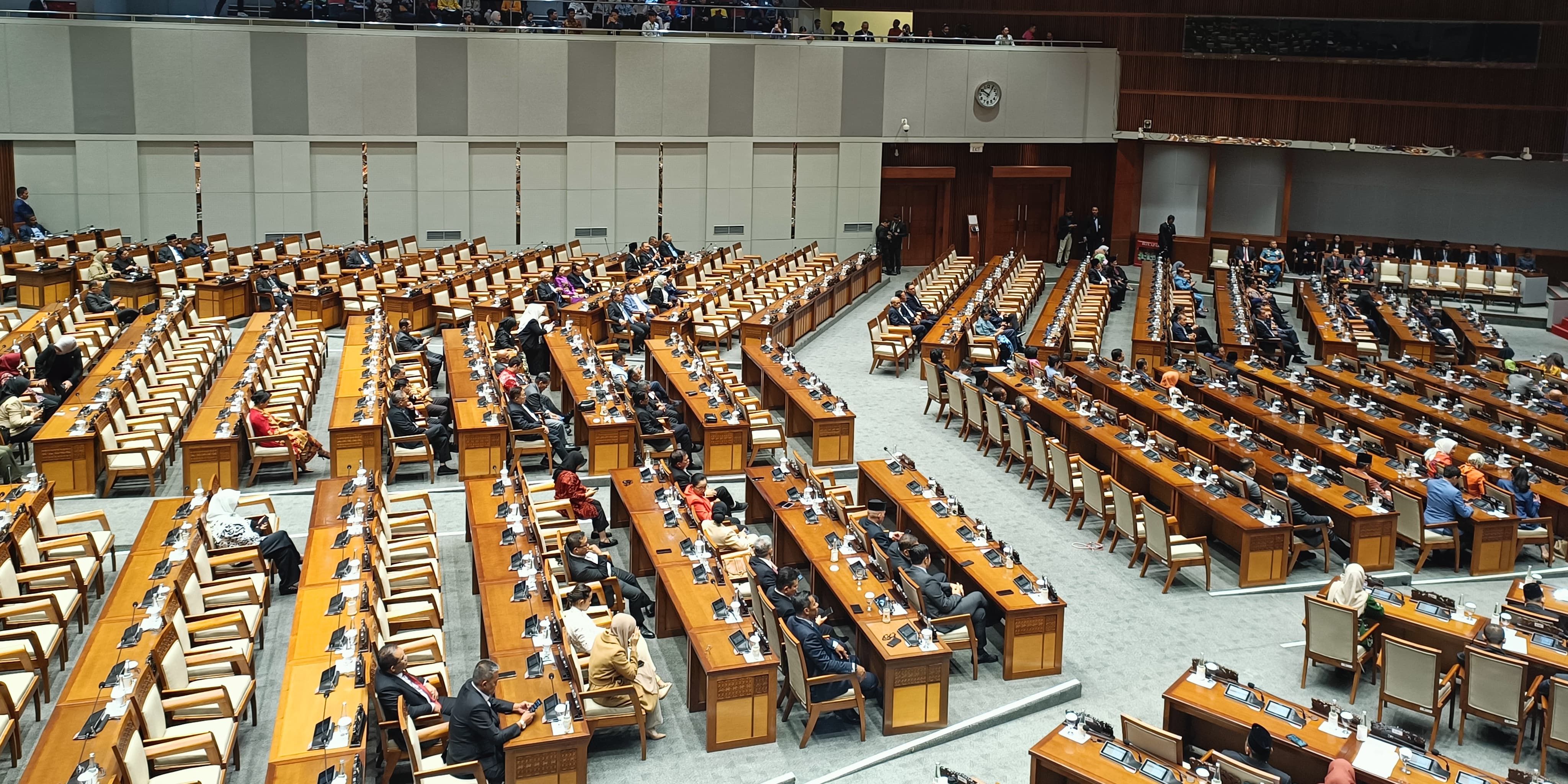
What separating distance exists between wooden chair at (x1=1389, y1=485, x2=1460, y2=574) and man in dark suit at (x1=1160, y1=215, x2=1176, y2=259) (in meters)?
18.5

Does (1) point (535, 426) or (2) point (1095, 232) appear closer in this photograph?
(1) point (535, 426)

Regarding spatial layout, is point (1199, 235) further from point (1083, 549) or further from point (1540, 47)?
point (1083, 549)

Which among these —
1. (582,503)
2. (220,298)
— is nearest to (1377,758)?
(582,503)

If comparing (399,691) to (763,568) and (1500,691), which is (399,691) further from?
(1500,691)

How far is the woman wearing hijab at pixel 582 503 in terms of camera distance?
11320 millimetres

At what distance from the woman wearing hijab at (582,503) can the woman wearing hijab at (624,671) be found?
2.60 meters

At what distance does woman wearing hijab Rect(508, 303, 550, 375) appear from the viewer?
17500 millimetres

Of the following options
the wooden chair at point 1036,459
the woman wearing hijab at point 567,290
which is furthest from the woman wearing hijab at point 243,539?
the woman wearing hijab at point 567,290

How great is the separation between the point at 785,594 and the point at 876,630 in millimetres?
674

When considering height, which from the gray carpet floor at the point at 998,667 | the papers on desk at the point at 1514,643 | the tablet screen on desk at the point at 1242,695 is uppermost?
the papers on desk at the point at 1514,643

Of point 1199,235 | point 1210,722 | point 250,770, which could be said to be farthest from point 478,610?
point 1199,235

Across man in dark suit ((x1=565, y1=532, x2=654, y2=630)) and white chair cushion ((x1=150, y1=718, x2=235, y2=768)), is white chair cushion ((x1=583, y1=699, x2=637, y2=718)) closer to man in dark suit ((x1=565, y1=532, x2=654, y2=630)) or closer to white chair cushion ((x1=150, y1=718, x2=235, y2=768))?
man in dark suit ((x1=565, y1=532, x2=654, y2=630))

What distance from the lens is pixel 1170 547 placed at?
11336 mm

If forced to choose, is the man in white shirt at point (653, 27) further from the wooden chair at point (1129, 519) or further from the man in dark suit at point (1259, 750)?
the man in dark suit at point (1259, 750)
